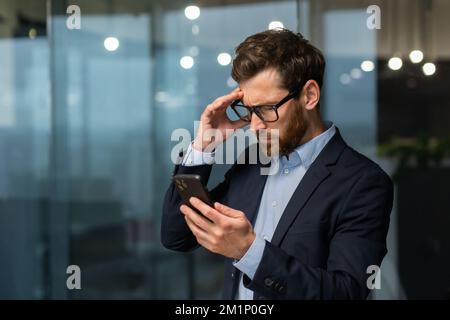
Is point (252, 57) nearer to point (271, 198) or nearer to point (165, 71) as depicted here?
point (271, 198)

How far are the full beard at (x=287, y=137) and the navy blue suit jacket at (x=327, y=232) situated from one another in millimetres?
74

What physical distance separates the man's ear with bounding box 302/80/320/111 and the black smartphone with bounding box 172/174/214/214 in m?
0.35

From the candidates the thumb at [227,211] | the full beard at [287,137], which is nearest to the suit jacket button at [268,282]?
the thumb at [227,211]

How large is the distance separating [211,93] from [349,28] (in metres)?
0.86

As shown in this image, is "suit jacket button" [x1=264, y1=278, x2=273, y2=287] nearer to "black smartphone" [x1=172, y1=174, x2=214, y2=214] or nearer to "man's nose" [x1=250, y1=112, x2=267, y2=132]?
"black smartphone" [x1=172, y1=174, x2=214, y2=214]

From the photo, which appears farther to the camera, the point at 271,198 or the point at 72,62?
the point at 72,62

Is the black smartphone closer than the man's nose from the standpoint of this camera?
Yes

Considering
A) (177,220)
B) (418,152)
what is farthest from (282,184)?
(418,152)

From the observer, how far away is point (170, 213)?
176cm

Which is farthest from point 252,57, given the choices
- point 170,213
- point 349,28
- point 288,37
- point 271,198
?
point 349,28

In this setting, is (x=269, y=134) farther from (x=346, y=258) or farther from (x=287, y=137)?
(x=346, y=258)

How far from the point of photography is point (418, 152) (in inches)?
158

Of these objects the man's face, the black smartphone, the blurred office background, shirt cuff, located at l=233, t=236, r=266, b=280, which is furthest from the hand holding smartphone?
the blurred office background

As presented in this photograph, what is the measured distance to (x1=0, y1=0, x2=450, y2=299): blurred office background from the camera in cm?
392
